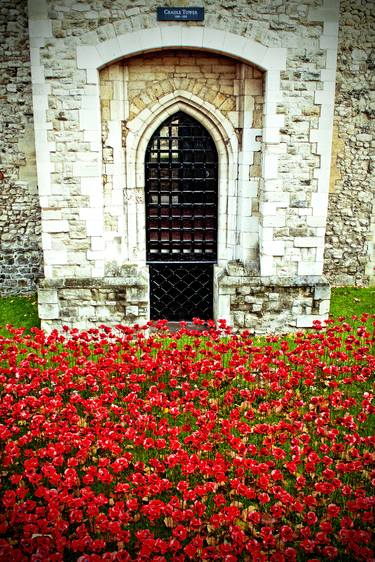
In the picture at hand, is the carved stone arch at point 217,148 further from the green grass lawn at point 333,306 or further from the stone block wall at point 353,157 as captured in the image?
the stone block wall at point 353,157

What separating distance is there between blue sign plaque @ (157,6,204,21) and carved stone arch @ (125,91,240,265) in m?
0.94

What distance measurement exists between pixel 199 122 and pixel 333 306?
368 centimetres

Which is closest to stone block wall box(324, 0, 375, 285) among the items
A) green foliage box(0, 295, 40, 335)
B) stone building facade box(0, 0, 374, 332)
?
stone building facade box(0, 0, 374, 332)

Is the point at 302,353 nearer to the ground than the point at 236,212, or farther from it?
nearer to the ground

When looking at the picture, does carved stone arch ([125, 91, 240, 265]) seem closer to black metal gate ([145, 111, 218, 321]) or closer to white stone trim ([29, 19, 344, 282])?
black metal gate ([145, 111, 218, 321])

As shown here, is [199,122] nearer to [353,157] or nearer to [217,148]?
[217,148]

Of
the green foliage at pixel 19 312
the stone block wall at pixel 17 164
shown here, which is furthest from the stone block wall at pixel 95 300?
the stone block wall at pixel 17 164

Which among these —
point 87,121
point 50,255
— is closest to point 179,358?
point 50,255

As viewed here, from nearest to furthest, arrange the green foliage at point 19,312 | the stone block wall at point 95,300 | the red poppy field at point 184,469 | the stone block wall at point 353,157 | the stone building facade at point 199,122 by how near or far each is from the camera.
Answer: the red poppy field at point 184,469 < the stone building facade at point 199,122 < the stone block wall at point 95,300 < the green foliage at point 19,312 < the stone block wall at point 353,157

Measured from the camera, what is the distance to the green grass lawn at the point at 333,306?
27.6 feet

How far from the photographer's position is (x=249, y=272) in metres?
7.85

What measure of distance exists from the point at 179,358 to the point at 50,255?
123 inches

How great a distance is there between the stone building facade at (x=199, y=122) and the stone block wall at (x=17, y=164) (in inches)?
3.0

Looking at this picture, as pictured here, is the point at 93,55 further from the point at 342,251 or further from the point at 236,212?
the point at 342,251
